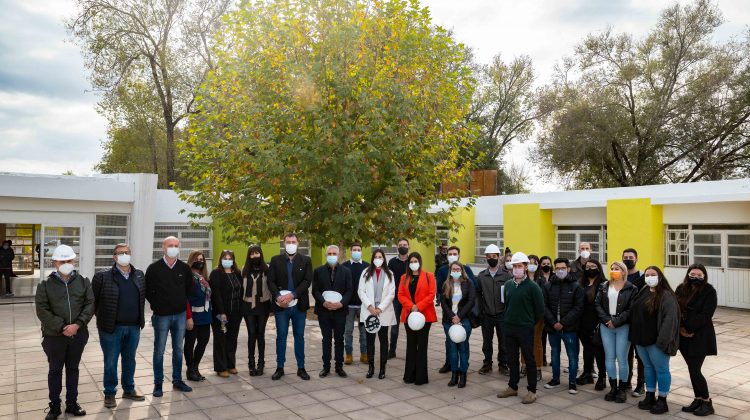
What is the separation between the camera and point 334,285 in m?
7.97

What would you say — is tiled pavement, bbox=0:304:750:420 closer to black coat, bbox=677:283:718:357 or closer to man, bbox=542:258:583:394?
man, bbox=542:258:583:394

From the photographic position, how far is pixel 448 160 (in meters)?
A: 13.5

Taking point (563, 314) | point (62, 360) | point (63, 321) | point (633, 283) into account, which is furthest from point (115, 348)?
point (633, 283)

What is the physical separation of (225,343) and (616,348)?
17.0ft

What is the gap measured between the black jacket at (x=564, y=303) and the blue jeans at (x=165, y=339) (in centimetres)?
458

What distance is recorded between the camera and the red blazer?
755 cm

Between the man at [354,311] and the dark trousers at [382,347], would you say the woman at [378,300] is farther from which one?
the man at [354,311]

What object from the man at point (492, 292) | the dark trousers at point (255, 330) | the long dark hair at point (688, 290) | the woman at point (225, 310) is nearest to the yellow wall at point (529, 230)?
the man at point (492, 292)

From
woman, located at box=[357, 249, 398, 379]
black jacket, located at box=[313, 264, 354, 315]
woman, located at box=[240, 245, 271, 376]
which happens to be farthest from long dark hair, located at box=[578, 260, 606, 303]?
woman, located at box=[240, 245, 271, 376]

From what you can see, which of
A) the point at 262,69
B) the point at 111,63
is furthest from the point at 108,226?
the point at 111,63

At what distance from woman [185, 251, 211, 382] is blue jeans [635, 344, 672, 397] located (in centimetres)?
544

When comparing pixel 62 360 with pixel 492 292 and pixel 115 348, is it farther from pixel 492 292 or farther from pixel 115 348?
pixel 492 292

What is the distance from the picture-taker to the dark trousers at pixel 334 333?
25.8 feet

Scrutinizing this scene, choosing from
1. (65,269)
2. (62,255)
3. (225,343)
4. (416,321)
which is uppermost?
(62,255)
